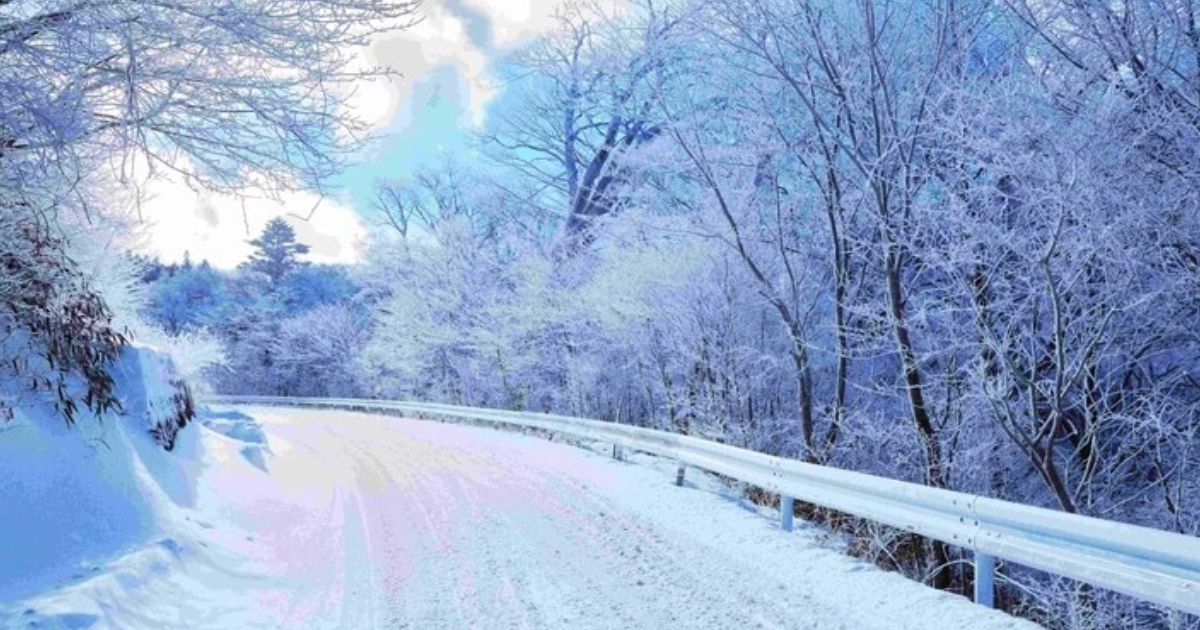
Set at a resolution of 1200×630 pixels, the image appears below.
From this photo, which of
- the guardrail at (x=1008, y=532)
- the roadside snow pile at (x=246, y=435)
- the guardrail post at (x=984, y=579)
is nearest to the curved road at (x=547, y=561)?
the guardrail post at (x=984, y=579)

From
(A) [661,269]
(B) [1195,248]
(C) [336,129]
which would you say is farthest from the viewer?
(A) [661,269]

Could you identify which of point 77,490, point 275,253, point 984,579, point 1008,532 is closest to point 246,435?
point 77,490

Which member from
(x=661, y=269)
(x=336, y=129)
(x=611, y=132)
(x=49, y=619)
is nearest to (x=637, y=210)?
(x=661, y=269)

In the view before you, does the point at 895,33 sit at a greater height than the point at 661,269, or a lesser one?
greater

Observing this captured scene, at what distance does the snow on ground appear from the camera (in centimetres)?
461

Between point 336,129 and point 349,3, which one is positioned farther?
point 336,129

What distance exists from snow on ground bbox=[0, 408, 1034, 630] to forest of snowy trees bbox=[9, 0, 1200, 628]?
166 cm

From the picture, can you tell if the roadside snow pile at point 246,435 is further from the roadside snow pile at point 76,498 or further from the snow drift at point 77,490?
the roadside snow pile at point 76,498

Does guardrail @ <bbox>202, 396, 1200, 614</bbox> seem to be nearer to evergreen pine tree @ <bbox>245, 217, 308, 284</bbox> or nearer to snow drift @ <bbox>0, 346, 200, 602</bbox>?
snow drift @ <bbox>0, 346, 200, 602</bbox>

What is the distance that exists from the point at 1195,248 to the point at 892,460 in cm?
438

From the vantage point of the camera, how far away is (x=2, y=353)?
619 centimetres

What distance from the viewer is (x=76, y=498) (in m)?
5.88

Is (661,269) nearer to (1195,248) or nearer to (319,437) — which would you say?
(319,437)

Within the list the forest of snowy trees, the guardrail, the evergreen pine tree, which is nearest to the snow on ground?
→ the guardrail
